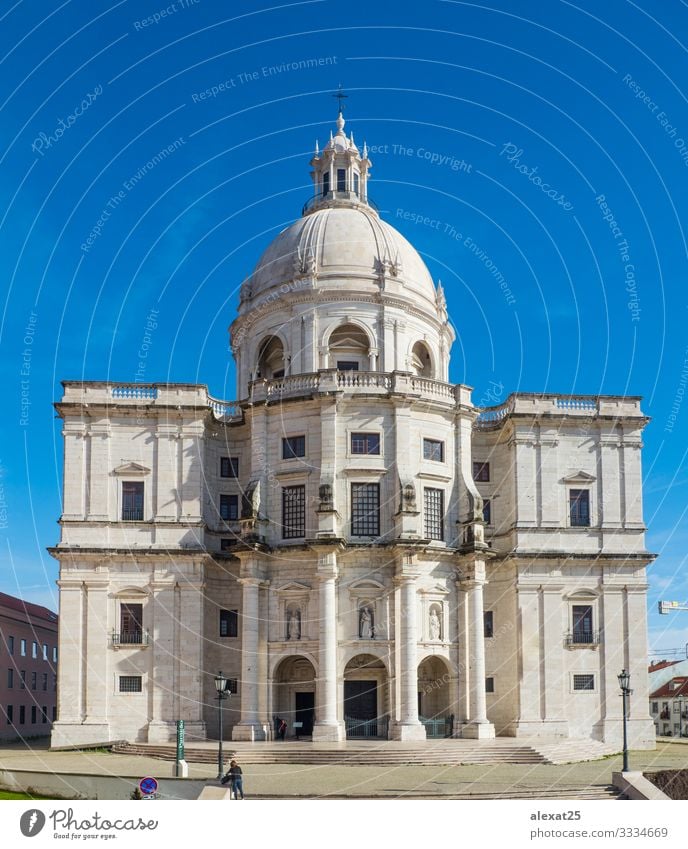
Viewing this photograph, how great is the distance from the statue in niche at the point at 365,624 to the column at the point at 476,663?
4932mm

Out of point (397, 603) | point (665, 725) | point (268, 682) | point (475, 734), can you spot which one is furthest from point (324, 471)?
point (665, 725)

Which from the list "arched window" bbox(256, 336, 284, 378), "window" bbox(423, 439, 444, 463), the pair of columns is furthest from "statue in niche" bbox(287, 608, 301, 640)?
"arched window" bbox(256, 336, 284, 378)

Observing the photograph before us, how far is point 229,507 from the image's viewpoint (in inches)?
2277

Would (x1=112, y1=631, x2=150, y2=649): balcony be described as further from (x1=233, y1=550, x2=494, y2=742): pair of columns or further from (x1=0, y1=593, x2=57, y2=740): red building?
(x1=0, y1=593, x2=57, y2=740): red building

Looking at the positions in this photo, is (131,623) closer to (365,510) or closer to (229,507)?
(229,507)

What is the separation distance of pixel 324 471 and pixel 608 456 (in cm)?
1569

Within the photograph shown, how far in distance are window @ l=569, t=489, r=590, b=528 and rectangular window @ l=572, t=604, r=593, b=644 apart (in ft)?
13.8

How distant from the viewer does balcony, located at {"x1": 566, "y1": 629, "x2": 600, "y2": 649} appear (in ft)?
182

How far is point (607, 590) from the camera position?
5641 cm

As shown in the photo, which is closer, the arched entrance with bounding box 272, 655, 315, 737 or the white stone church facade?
the white stone church facade

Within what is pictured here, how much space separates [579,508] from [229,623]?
1918 cm

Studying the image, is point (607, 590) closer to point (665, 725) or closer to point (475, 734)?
point (475, 734)

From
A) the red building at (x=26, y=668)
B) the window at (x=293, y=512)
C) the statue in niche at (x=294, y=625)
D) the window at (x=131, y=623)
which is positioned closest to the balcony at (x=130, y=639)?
the window at (x=131, y=623)

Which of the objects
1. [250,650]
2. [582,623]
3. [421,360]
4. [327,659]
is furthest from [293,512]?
[582,623]
